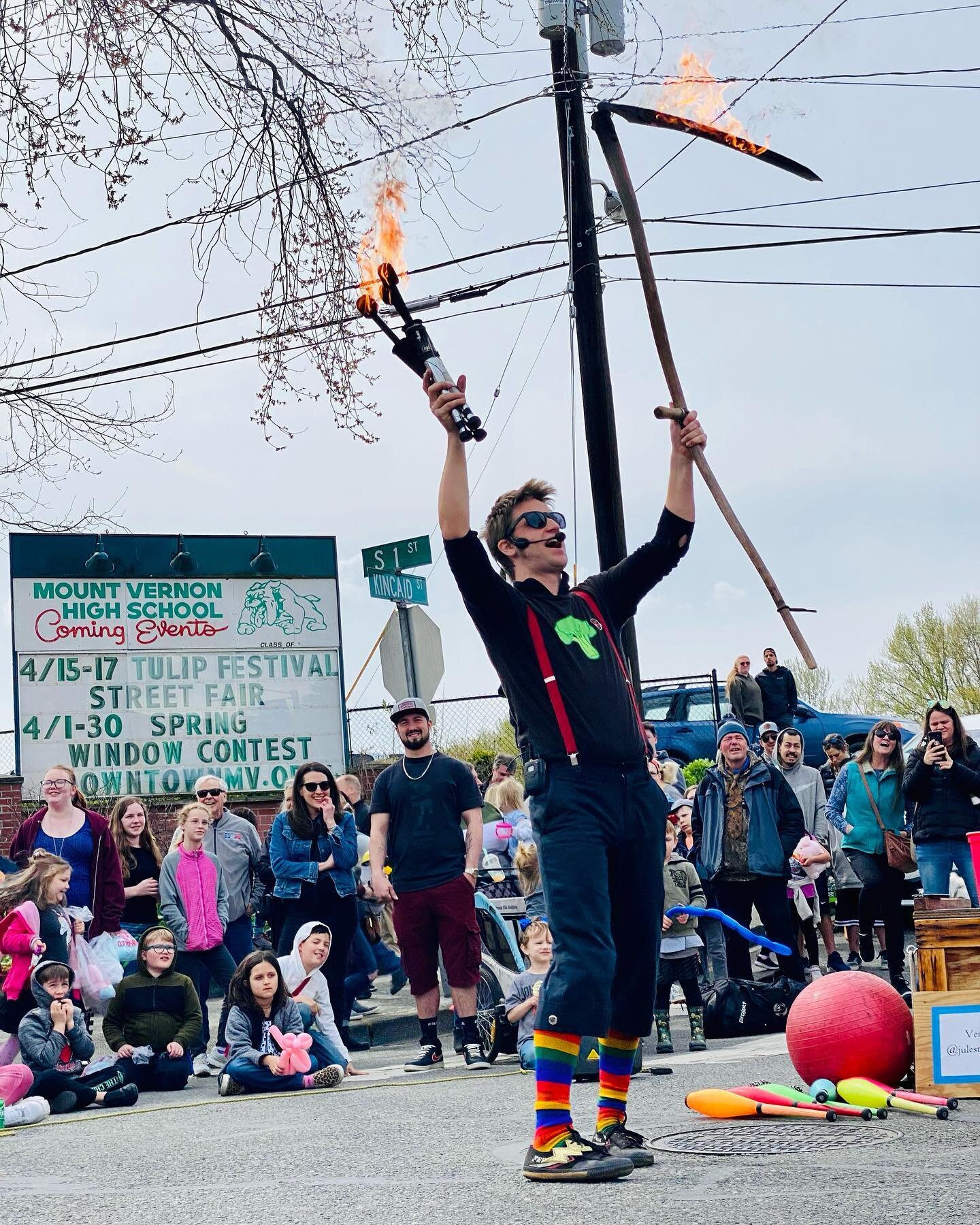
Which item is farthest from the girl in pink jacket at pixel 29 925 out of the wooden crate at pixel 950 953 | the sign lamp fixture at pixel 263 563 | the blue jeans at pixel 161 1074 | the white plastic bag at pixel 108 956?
the sign lamp fixture at pixel 263 563

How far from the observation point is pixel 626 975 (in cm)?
499

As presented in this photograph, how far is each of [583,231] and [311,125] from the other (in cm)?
666

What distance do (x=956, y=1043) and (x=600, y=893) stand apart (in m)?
2.13

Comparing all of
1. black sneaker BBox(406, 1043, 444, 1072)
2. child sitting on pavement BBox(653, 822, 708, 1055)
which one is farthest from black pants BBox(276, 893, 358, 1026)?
child sitting on pavement BBox(653, 822, 708, 1055)

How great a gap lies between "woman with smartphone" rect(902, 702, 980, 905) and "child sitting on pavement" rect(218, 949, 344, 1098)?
4.22 meters

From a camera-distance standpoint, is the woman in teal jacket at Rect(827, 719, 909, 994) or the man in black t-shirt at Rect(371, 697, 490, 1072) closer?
the man in black t-shirt at Rect(371, 697, 490, 1072)

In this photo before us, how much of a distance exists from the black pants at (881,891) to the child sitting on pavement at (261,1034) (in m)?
4.51

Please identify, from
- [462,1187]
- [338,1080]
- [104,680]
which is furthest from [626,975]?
[104,680]

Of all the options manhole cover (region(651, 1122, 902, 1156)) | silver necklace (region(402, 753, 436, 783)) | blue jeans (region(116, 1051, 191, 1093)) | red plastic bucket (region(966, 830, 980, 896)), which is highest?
silver necklace (region(402, 753, 436, 783))

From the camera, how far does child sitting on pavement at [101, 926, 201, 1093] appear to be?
374 inches

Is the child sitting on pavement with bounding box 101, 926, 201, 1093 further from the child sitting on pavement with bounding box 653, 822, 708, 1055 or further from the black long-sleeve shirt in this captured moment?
the black long-sleeve shirt

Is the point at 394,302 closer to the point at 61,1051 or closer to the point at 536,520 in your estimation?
the point at 536,520

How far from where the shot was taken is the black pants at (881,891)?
11734 mm

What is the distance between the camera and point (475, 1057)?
9.09 m
